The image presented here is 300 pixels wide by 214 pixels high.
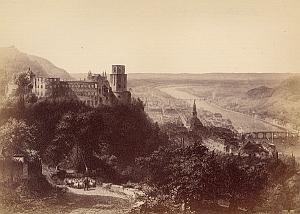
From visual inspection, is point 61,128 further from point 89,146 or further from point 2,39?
point 2,39

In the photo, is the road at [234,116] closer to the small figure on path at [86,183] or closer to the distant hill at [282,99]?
the distant hill at [282,99]

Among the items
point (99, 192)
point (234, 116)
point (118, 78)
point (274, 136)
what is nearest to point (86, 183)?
point (99, 192)

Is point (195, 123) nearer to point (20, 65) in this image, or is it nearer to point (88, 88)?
point (88, 88)

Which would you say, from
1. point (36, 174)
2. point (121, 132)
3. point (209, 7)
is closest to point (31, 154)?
point (36, 174)

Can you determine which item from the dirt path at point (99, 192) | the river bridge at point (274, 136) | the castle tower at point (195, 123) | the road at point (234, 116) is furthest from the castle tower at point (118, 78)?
the river bridge at point (274, 136)

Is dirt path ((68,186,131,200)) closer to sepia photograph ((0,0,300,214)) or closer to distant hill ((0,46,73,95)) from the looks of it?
sepia photograph ((0,0,300,214))
